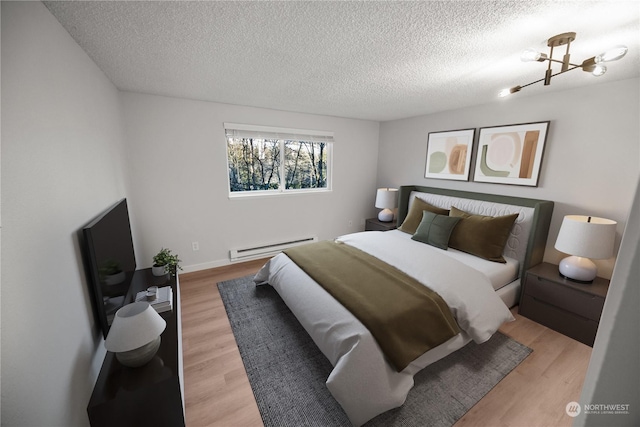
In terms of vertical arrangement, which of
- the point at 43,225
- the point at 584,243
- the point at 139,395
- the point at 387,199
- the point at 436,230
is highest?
the point at 43,225

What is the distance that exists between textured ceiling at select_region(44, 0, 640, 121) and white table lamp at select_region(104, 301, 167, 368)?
1.51m

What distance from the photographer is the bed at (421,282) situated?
1.42 metres

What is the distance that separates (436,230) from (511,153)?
1.13 metres

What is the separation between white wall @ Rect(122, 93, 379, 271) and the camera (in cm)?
273

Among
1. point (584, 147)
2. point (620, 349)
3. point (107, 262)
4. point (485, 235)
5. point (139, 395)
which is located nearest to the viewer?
point (620, 349)

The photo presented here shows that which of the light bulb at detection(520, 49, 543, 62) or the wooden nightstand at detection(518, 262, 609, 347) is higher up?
the light bulb at detection(520, 49, 543, 62)

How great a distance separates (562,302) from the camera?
6.91 ft

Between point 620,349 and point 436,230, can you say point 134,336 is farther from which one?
point 436,230

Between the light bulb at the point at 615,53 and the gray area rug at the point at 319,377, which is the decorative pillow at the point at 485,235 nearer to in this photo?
the gray area rug at the point at 319,377

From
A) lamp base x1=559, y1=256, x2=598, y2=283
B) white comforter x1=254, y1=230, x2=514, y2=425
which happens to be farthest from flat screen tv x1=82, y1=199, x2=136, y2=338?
lamp base x1=559, y1=256, x2=598, y2=283

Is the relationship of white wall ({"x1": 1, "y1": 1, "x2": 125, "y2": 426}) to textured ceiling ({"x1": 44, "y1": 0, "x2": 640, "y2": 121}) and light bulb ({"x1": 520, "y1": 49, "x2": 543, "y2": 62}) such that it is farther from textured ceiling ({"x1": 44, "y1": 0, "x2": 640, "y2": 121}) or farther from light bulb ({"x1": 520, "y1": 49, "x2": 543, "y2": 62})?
light bulb ({"x1": 520, "y1": 49, "x2": 543, "y2": 62})

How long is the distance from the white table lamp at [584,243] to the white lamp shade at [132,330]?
2.97m

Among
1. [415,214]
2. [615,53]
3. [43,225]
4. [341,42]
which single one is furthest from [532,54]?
[43,225]

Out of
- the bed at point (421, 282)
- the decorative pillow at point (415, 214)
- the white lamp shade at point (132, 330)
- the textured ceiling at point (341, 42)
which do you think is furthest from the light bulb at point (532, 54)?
the white lamp shade at point (132, 330)
